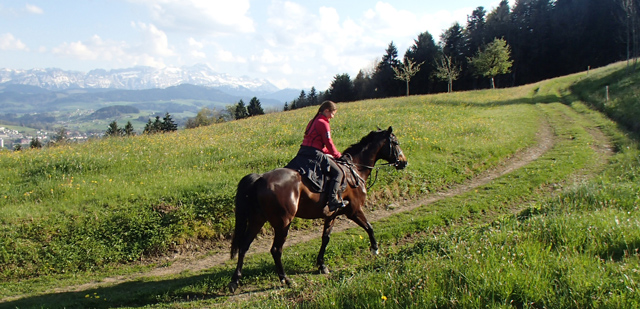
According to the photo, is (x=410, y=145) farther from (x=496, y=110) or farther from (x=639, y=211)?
(x=496, y=110)

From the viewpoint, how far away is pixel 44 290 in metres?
7.14

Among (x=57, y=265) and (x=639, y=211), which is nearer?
(x=639, y=211)

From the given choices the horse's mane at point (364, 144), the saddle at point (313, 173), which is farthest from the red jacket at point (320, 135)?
the horse's mane at point (364, 144)

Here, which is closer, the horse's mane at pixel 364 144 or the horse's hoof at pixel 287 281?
the horse's hoof at pixel 287 281

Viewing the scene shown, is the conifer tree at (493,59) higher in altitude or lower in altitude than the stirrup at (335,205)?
higher

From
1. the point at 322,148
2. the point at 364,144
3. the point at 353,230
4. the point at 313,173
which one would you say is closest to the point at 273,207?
the point at 313,173

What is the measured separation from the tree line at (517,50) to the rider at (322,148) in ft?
229

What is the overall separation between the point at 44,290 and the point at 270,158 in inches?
315

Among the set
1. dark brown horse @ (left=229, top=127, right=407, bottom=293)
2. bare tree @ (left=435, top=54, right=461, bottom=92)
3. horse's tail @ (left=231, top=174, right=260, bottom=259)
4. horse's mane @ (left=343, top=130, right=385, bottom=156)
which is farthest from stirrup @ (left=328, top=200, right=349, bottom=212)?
bare tree @ (left=435, top=54, right=461, bottom=92)

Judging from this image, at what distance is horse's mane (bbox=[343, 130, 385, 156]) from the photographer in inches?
361

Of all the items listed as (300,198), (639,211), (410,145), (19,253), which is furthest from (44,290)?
(410,145)

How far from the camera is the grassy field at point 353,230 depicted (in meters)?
4.83

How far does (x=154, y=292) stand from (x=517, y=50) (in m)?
95.0

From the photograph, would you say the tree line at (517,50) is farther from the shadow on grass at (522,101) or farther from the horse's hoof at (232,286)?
the horse's hoof at (232,286)
